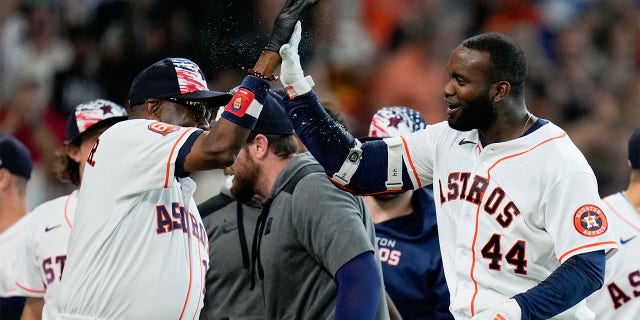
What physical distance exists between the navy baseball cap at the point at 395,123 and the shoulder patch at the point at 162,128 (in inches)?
85.4

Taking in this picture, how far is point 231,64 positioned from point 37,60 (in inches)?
248

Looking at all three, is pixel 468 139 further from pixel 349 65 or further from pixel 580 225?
pixel 349 65

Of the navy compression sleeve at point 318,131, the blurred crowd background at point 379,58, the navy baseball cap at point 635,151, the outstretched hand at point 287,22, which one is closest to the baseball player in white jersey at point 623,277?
the navy baseball cap at point 635,151

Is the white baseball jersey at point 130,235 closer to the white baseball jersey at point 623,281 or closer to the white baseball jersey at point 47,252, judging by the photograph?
the white baseball jersey at point 47,252

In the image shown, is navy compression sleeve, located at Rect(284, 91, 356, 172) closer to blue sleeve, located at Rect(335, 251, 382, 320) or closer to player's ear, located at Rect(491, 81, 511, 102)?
blue sleeve, located at Rect(335, 251, 382, 320)

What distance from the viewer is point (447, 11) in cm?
990

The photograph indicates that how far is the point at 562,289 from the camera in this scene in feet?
12.2

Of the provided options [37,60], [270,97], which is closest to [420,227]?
[270,97]

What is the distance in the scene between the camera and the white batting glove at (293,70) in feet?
13.2

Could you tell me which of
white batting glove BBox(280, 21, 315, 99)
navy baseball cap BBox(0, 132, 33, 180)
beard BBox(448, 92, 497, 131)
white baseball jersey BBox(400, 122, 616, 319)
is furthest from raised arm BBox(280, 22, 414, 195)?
navy baseball cap BBox(0, 132, 33, 180)

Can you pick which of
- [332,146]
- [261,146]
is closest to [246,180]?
[261,146]

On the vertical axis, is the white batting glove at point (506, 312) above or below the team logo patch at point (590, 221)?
below

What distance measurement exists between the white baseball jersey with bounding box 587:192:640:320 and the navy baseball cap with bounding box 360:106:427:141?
139 centimetres

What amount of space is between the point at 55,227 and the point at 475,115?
262 cm
